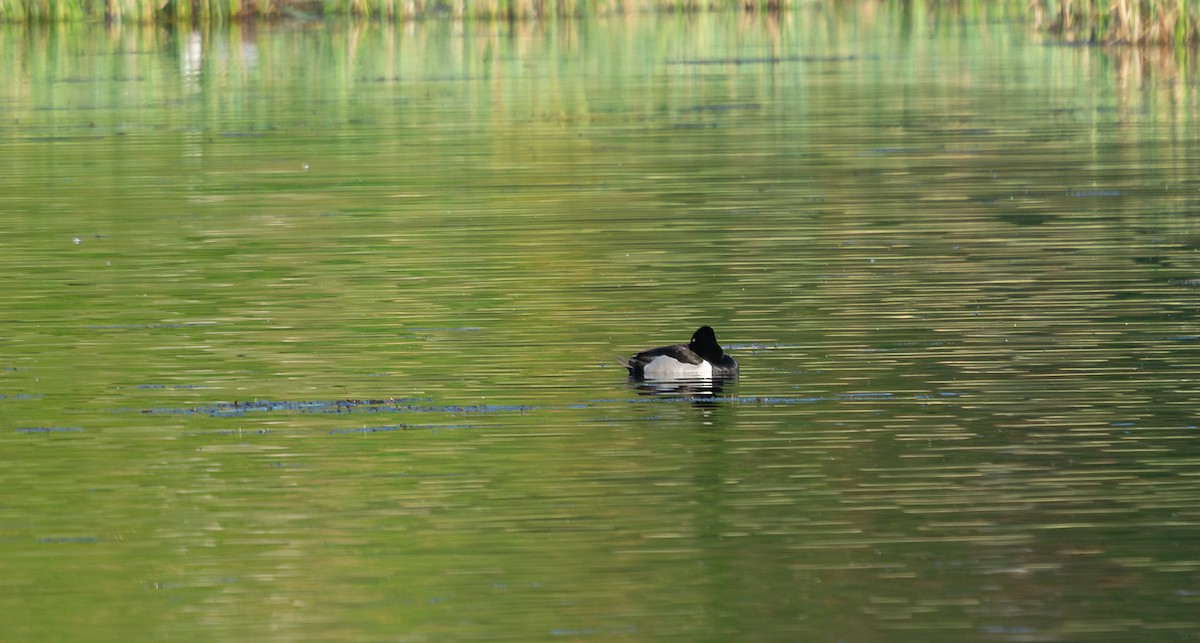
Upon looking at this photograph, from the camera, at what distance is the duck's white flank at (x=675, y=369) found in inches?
547

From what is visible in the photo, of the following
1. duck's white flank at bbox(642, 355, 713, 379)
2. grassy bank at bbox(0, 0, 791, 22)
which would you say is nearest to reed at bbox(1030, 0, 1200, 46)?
grassy bank at bbox(0, 0, 791, 22)

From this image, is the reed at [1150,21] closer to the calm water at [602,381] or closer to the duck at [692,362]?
the calm water at [602,381]

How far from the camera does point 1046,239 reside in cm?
2027

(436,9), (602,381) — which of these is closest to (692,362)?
(602,381)

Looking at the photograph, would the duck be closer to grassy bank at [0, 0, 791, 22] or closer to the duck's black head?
the duck's black head

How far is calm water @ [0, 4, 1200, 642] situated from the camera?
9438mm

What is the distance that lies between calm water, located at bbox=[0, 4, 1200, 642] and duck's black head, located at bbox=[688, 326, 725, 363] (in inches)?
10.6

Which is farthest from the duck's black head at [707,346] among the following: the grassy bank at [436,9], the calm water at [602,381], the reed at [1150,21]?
the grassy bank at [436,9]

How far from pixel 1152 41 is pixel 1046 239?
21.5 meters

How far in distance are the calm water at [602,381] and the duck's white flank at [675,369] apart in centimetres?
18

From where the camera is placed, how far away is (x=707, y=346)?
1395 cm

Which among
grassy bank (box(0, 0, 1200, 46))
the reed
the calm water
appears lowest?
the calm water

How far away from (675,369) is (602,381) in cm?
43

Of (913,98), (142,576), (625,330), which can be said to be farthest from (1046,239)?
(913,98)
